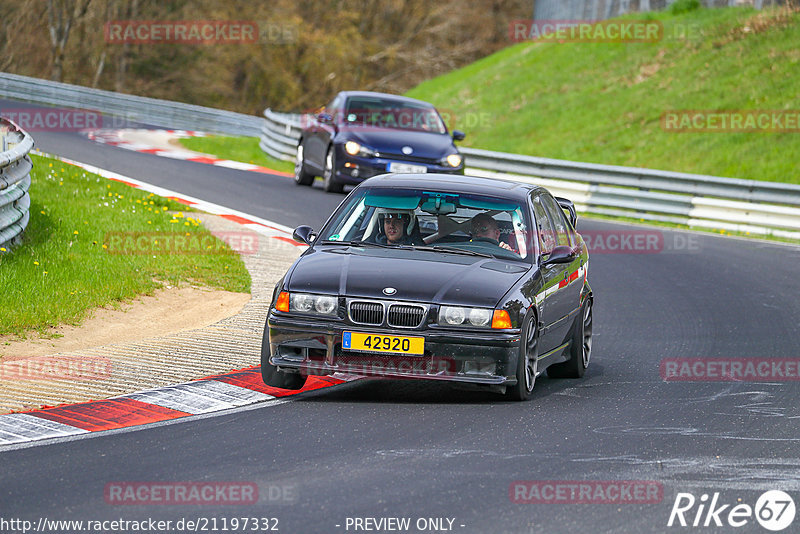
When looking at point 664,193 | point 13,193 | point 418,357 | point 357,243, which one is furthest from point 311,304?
point 664,193

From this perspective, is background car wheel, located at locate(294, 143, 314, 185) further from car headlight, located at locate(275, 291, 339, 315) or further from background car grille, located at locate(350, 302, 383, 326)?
background car grille, located at locate(350, 302, 383, 326)

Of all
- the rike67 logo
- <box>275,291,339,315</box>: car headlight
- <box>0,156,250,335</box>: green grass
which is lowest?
<box>0,156,250,335</box>: green grass

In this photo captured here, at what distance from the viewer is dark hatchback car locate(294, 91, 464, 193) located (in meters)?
20.5

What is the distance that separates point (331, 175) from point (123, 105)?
17.9m

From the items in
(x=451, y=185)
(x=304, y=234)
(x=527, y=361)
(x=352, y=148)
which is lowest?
(x=527, y=361)

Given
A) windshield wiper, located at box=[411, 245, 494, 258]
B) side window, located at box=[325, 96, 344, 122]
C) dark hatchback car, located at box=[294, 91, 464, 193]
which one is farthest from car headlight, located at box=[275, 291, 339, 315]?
side window, located at box=[325, 96, 344, 122]

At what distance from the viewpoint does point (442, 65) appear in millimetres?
61062

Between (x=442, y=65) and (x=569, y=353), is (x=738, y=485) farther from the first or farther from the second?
(x=442, y=65)

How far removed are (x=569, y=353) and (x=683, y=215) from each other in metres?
13.9

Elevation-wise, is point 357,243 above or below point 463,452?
above

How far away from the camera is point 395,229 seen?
9172 millimetres

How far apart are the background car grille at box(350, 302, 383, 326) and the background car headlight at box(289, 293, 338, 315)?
0.12 meters

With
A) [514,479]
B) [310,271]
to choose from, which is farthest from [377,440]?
[310,271]

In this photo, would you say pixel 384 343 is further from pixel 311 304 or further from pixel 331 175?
pixel 331 175
